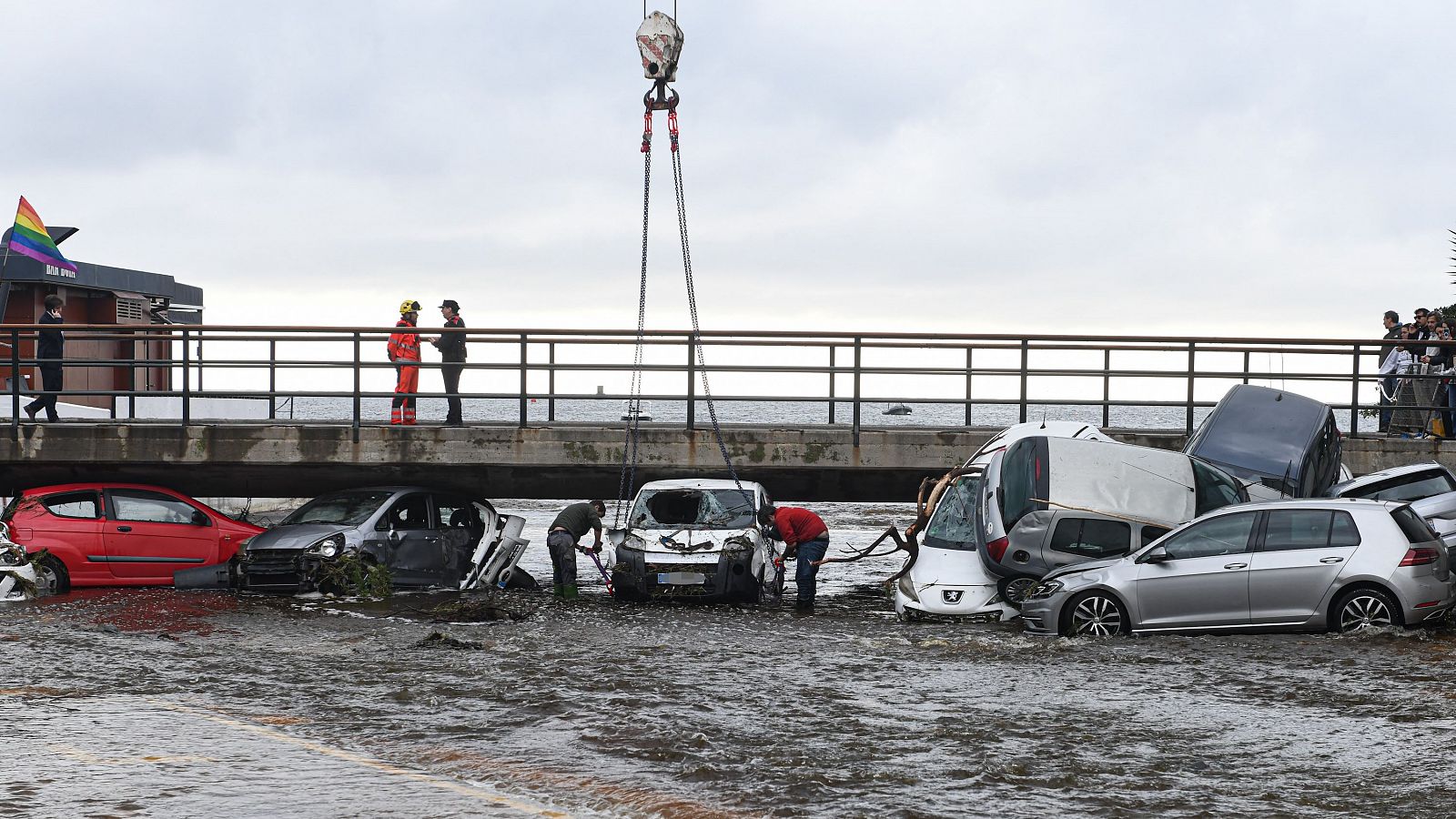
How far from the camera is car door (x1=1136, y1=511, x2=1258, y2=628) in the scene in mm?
12906

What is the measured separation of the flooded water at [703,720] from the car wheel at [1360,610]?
0.70 feet

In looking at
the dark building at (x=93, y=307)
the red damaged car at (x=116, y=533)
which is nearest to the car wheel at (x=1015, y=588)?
the red damaged car at (x=116, y=533)

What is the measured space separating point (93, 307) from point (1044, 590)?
68.9 feet

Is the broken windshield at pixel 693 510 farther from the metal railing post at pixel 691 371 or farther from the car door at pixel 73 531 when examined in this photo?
the car door at pixel 73 531

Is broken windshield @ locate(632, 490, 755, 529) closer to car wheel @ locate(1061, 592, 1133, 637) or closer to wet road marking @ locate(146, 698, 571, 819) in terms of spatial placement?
car wheel @ locate(1061, 592, 1133, 637)

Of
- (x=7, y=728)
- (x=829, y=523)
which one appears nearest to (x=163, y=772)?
(x=7, y=728)

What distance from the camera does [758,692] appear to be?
10.6m

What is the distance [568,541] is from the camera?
17391mm

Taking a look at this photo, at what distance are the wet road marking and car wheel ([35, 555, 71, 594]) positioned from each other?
7.29 m

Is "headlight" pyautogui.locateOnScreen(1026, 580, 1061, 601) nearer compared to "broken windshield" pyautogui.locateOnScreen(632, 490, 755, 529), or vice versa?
"headlight" pyautogui.locateOnScreen(1026, 580, 1061, 601)

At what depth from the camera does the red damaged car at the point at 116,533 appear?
655 inches

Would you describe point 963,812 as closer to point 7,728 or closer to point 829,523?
point 7,728

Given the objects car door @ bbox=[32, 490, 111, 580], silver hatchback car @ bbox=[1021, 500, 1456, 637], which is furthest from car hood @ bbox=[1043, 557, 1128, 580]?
car door @ bbox=[32, 490, 111, 580]

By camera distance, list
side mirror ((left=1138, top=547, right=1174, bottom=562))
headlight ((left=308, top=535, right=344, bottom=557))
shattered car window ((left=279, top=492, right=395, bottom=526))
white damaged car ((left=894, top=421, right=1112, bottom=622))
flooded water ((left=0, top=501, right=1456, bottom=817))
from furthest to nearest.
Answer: shattered car window ((left=279, top=492, right=395, bottom=526))
headlight ((left=308, top=535, right=344, bottom=557))
white damaged car ((left=894, top=421, right=1112, bottom=622))
side mirror ((left=1138, top=547, right=1174, bottom=562))
flooded water ((left=0, top=501, right=1456, bottom=817))
